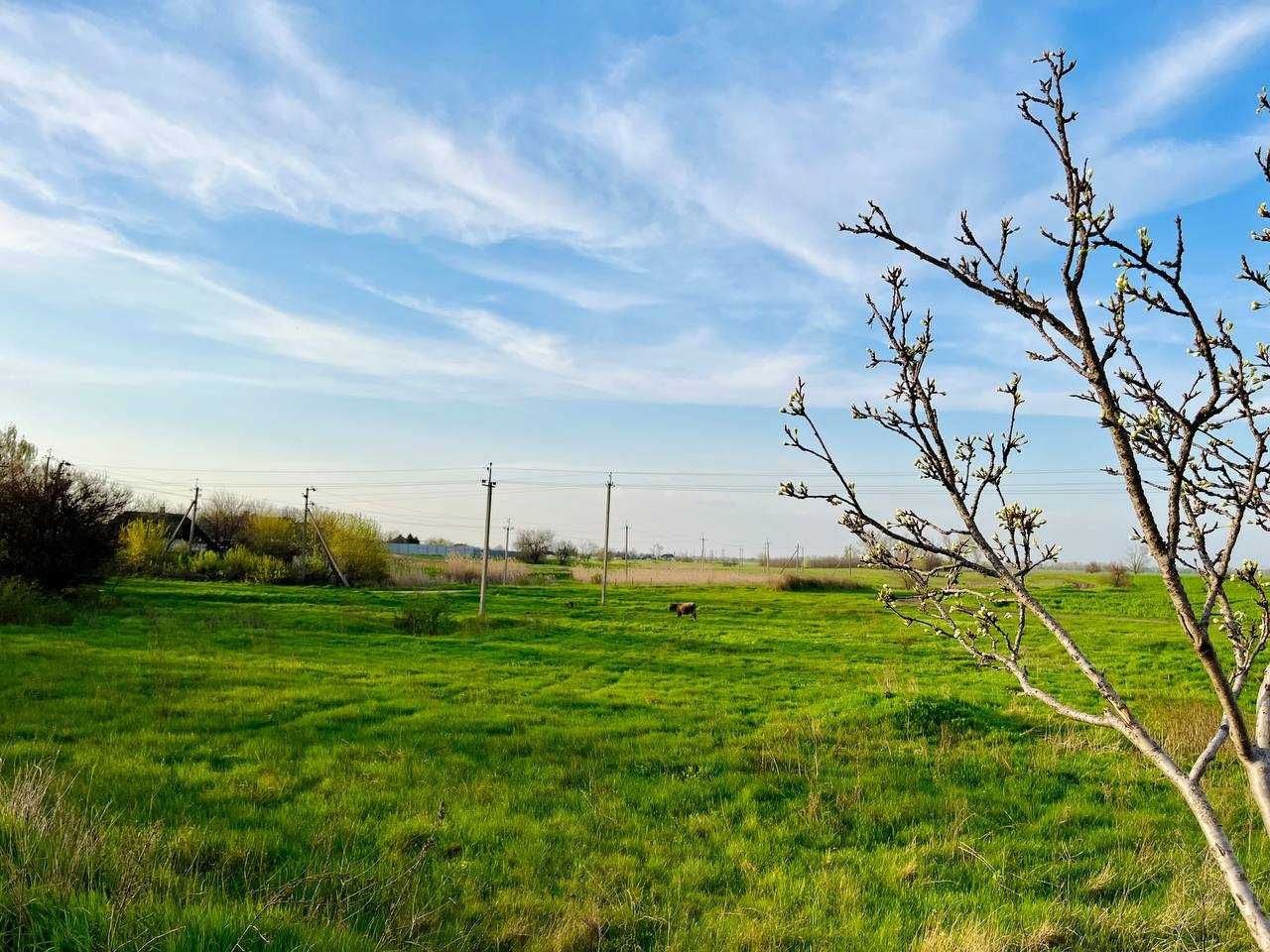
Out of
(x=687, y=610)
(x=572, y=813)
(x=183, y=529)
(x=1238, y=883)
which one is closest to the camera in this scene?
(x=1238, y=883)

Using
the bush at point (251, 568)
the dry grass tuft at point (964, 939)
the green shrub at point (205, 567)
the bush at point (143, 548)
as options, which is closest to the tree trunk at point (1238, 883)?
the dry grass tuft at point (964, 939)

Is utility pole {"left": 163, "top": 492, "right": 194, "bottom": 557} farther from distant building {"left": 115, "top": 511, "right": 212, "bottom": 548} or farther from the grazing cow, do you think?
the grazing cow

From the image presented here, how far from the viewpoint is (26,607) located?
24.4 m

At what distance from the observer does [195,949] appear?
392 centimetres

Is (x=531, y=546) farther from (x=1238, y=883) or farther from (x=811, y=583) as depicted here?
(x=1238, y=883)

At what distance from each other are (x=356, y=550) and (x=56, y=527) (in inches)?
1028

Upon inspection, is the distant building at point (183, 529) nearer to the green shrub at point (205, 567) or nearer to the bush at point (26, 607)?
the green shrub at point (205, 567)

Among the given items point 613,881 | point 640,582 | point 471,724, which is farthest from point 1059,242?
point 640,582

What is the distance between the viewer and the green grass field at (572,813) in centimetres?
541

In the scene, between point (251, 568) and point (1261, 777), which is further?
point (251, 568)

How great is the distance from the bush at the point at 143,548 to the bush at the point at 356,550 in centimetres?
968

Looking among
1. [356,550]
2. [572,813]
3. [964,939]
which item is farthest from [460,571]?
[964,939]

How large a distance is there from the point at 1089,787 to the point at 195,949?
9628mm

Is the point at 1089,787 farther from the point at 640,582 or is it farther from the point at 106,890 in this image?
the point at 640,582
